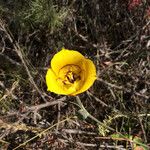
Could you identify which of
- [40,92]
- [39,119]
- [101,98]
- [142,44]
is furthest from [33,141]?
[142,44]

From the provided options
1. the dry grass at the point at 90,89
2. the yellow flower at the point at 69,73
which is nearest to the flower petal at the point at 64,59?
the yellow flower at the point at 69,73

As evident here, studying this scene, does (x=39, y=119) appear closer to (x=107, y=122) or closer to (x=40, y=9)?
(x=107, y=122)

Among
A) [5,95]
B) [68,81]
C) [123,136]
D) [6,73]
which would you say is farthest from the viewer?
[6,73]

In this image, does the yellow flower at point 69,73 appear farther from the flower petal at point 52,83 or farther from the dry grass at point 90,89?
the dry grass at point 90,89

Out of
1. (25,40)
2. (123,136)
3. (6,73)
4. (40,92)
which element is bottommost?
(123,136)

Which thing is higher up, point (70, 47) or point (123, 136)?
point (70, 47)

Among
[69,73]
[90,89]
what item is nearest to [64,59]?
[69,73]

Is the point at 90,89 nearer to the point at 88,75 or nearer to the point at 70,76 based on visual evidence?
the point at 70,76
